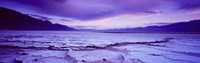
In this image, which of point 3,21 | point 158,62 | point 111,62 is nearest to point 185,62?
point 158,62

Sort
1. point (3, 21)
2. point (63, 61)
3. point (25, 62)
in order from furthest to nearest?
point (3, 21) < point (63, 61) < point (25, 62)

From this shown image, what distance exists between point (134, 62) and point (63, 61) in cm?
347

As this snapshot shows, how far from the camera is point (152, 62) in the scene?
8641 millimetres

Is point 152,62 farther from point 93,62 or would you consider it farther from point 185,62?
point 93,62

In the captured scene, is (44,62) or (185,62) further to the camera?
(185,62)

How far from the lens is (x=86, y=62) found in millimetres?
7938

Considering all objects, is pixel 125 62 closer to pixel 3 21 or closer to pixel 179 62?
pixel 179 62

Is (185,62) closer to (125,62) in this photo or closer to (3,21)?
(125,62)

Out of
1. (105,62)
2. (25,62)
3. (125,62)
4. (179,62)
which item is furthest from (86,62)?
(179,62)

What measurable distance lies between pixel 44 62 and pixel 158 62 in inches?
217

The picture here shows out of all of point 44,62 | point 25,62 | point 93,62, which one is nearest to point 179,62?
point 93,62

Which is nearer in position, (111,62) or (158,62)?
(111,62)

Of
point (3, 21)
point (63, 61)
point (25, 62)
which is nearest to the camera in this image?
point (25, 62)

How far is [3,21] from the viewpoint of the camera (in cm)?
19562
